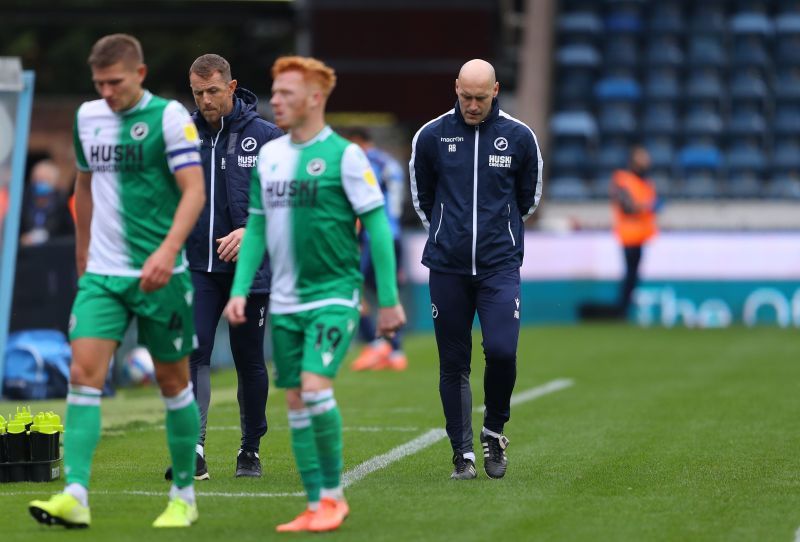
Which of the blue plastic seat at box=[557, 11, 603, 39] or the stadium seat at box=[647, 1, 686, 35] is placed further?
the stadium seat at box=[647, 1, 686, 35]

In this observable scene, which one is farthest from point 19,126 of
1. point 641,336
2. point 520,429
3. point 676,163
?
point 676,163

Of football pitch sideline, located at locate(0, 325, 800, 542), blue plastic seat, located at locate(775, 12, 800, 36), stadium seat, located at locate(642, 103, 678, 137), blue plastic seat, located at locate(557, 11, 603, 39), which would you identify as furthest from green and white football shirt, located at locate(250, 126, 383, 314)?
blue plastic seat, located at locate(775, 12, 800, 36)

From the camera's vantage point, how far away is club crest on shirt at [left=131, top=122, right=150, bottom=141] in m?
6.88

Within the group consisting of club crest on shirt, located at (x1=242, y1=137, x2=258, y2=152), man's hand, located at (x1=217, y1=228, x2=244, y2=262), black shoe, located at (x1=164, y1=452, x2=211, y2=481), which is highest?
club crest on shirt, located at (x1=242, y1=137, x2=258, y2=152)

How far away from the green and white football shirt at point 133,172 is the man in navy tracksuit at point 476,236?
1.94 meters

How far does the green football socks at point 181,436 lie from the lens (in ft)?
22.8

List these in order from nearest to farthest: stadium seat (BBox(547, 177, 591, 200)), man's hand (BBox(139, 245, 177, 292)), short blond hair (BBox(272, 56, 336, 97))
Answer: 1. man's hand (BBox(139, 245, 177, 292))
2. short blond hair (BBox(272, 56, 336, 97))
3. stadium seat (BBox(547, 177, 591, 200))

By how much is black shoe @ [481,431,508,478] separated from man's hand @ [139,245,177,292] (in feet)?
8.37

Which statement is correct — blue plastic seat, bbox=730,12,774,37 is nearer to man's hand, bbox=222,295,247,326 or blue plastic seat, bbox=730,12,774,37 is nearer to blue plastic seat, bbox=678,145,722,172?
blue plastic seat, bbox=678,145,722,172

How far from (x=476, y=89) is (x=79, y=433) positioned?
2885 millimetres

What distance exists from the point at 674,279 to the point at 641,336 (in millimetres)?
2483

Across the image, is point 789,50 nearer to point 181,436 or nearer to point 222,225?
point 222,225

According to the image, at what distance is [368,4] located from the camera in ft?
74.6

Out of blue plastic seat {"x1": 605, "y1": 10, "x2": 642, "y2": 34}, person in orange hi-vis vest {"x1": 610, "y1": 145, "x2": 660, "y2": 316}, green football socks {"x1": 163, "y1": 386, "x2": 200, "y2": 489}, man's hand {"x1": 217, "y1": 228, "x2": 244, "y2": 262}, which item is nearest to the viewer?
green football socks {"x1": 163, "y1": 386, "x2": 200, "y2": 489}
